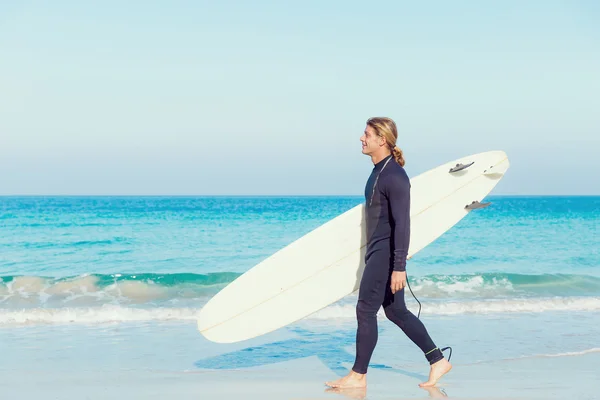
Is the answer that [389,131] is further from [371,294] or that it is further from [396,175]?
[371,294]

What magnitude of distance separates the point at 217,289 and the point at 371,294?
7.17m

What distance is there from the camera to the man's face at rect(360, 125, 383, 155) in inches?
150

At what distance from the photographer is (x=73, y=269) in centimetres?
1341

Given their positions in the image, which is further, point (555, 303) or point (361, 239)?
point (555, 303)

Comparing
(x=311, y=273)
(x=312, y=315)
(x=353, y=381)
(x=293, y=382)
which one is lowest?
(x=312, y=315)

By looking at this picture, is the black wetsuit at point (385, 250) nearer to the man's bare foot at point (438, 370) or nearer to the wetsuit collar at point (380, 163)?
the wetsuit collar at point (380, 163)

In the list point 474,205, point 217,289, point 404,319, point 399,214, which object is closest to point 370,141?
point 399,214

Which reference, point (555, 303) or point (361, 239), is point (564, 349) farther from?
point (555, 303)

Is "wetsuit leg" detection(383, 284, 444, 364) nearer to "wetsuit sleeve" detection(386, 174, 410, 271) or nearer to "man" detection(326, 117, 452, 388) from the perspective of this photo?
"man" detection(326, 117, 452, 388)

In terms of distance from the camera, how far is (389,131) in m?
3.80

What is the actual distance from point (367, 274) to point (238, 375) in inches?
54.8

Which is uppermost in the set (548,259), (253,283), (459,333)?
(253,283)

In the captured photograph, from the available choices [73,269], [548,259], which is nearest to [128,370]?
[73,269]

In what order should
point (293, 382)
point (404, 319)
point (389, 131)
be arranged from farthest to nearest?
point (293, 382), point (404, 319), point (389, 131)
